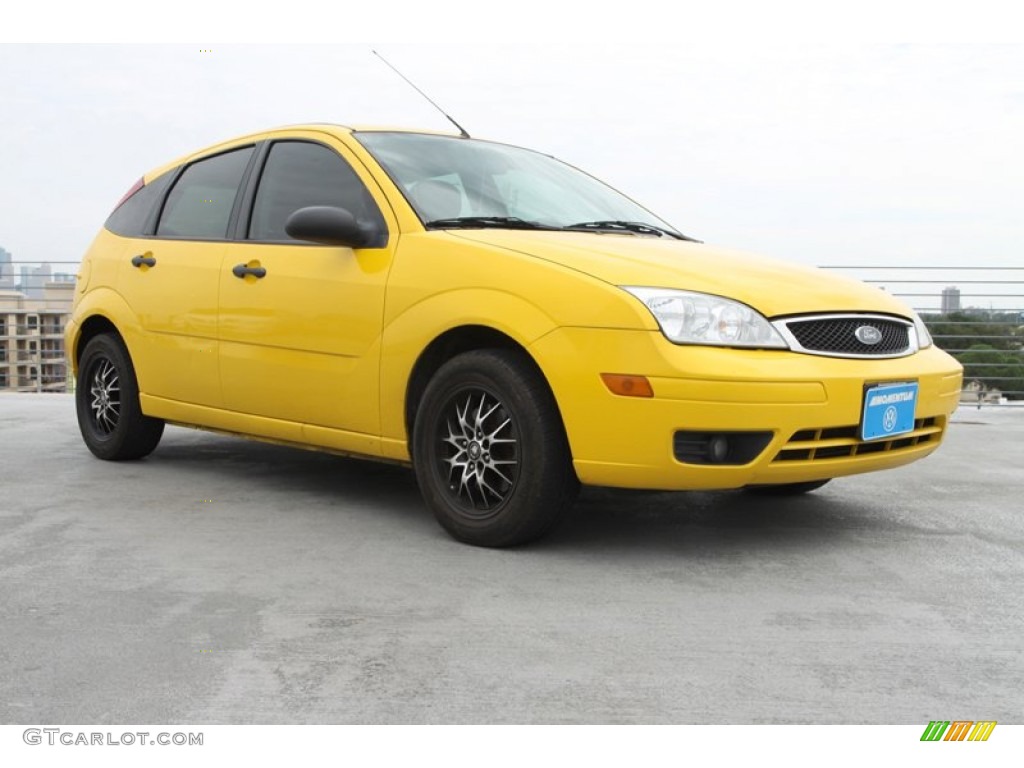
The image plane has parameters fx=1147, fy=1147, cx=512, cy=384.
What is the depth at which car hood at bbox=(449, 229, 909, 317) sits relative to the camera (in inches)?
155

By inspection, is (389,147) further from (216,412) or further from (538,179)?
(216,412)

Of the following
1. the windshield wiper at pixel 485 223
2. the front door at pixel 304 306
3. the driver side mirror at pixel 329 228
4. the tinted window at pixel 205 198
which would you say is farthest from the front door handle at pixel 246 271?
the windshield wiper at pixel 485 223

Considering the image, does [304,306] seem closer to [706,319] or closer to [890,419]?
[706,319]

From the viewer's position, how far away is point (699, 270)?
161 inches

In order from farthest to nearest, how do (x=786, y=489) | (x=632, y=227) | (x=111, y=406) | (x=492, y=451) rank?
1. (x=111, y=406)
2. (x=786, y=489)
3. (x=632, y=227)
4. (x=492, y=451)

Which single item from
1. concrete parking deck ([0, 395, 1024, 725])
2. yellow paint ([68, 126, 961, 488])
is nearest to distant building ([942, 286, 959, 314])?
concrete parking deck ([0, 395, 1024, 725])

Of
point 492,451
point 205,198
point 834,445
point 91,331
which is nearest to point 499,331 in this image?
point 492,451

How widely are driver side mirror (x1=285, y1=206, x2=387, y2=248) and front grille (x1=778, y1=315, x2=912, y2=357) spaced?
1678mm

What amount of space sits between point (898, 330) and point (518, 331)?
→ 5.05 ft

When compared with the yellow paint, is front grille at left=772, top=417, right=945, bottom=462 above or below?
below

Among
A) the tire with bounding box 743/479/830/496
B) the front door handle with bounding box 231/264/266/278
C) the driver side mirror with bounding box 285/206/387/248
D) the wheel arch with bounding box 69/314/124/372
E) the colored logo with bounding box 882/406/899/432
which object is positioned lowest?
the tire with bounding box 743/479/830/496

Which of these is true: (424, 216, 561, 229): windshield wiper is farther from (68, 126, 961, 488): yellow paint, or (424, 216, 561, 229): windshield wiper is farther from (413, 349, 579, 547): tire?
(413, 349, 579, 547): tire

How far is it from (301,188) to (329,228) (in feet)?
2.33

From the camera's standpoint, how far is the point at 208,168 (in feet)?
19.2
